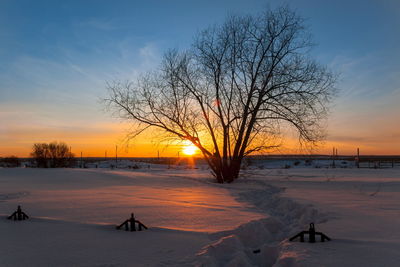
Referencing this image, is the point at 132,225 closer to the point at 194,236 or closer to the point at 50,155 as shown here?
the point at 194,236

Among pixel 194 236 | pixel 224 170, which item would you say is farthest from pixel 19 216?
pixel 224 170

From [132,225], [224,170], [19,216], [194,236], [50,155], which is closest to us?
[194,236]

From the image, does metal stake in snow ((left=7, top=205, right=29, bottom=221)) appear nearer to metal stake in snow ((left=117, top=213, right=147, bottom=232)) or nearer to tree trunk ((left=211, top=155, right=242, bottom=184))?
metal stake in snow ((left=117, top=213, right=147, bottom=232))

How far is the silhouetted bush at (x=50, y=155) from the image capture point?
1410 inches

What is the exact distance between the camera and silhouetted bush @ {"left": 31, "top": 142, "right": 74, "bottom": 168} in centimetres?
3581

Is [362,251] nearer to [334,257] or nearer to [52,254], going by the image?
[334,257]

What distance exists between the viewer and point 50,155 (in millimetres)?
36312

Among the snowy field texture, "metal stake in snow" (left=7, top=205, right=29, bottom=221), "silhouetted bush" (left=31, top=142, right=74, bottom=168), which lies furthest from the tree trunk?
"silhouetted bush" (left=31, top=142, right=74, bottom=168)

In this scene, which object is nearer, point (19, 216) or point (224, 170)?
point (19, 216)

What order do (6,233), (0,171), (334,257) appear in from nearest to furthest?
(334,257)
(6,233)
(0,171)

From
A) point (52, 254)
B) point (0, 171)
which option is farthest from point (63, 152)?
point (52, 254)

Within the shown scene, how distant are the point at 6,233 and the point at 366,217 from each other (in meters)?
6.61

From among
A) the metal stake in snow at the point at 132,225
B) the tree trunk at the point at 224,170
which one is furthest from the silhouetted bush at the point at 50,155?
the metal stake in snow at the point at 132,225

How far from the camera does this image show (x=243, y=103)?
58.8ft
